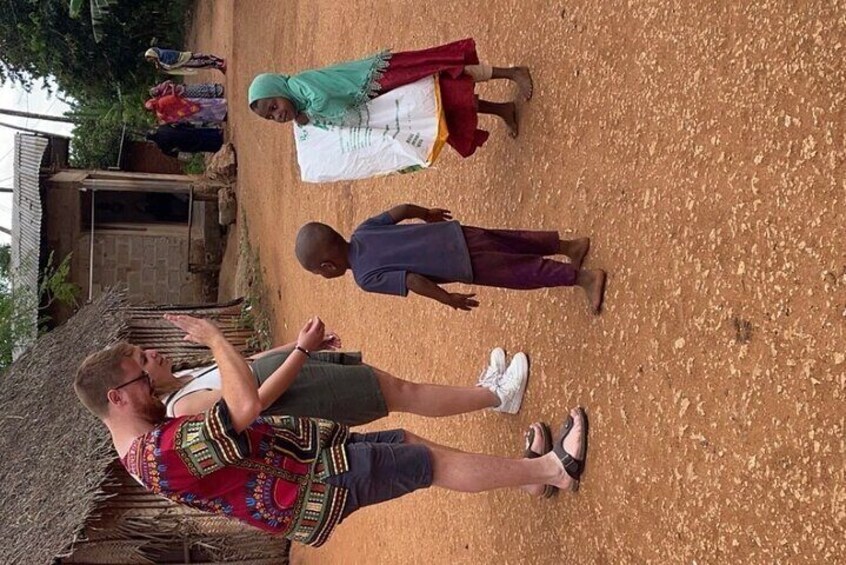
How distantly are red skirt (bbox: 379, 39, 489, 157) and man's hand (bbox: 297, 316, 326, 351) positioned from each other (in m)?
1.47

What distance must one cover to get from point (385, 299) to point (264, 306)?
5.20 meters

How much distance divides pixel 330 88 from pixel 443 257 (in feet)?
4.34

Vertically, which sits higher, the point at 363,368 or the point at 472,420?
the point at 363,368

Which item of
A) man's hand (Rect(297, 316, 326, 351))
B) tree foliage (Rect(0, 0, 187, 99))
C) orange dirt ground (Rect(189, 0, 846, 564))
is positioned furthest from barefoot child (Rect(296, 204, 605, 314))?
tree foliage (Rect(0, 0, 187, 99))

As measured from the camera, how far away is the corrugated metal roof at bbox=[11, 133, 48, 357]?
14.2 meters

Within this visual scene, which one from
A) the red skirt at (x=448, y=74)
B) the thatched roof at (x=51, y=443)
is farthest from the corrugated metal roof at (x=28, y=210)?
the red skirt at (x=448, y=74)

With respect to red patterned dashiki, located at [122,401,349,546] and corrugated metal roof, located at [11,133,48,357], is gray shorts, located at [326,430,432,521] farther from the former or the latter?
corrugated metal roof, located at [11,133,48,357]

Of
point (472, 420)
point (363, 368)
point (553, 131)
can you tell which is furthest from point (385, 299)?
point (553, 131)

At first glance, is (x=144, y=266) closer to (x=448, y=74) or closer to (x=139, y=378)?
(x=448, y=74)

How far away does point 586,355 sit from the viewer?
3875mm

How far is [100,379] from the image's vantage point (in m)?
3.52

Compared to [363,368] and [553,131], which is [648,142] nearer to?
[553,131]

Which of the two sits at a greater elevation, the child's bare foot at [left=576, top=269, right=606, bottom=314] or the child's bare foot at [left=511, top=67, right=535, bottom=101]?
the child's bare foot at [left=511, top=67, right=535, bottom=101]

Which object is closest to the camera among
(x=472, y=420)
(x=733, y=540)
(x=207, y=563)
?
(x=733, y=540)
